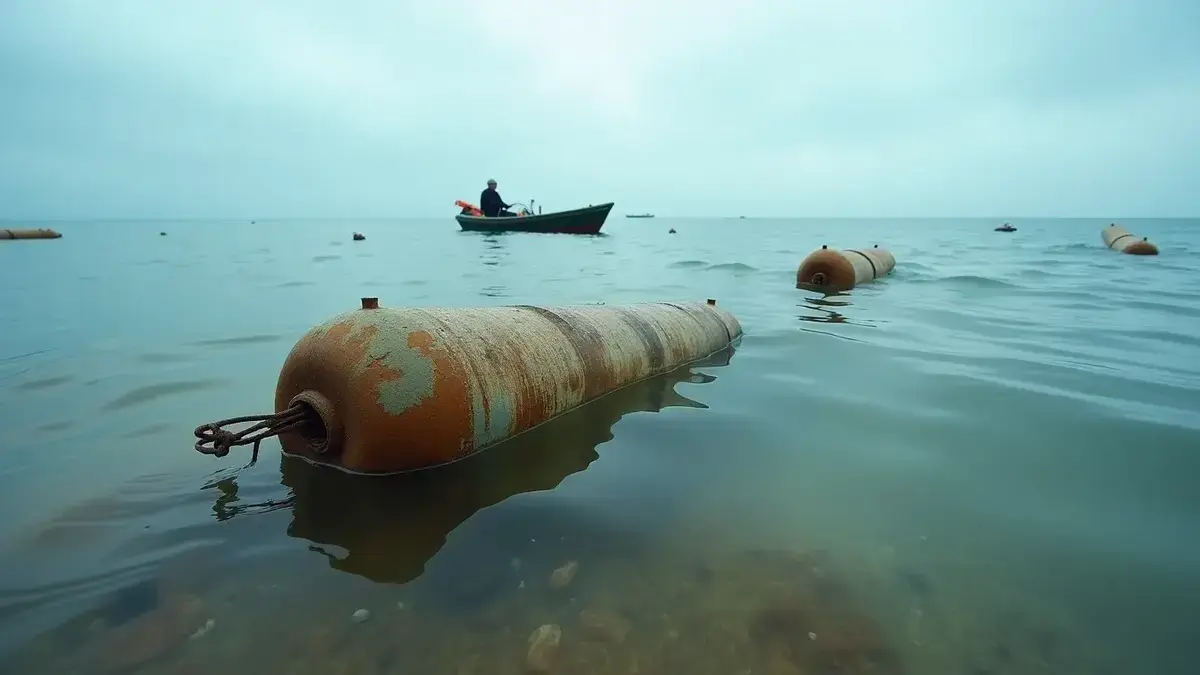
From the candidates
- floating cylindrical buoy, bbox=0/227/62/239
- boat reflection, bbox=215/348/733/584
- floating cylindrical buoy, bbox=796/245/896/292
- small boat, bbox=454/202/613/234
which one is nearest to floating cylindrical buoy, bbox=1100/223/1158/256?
floating cylindrical buoy, bbox=796/245/896/292

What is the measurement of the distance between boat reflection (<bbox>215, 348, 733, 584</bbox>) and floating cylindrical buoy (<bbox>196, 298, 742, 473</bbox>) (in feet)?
0.38

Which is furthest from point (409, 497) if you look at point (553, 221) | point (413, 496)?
point (553, 221)

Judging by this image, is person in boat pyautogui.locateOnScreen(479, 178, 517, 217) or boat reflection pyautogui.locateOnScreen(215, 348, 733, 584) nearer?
boat reflection pyautogui.locateOnScreen(215, 348, 733, 584)

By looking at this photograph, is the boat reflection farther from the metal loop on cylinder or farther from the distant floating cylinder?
the metal loop on cylinder

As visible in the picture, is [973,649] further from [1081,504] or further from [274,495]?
[274,495]

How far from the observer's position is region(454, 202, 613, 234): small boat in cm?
3459

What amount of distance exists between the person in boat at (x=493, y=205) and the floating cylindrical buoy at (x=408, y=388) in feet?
105

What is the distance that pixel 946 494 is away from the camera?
3375 millimetres

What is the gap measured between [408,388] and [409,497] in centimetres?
62

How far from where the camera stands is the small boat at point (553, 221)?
34594 millimetres

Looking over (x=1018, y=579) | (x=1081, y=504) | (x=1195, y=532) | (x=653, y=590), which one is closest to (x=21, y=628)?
(x=653, y=590)

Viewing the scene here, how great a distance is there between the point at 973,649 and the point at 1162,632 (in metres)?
0.78

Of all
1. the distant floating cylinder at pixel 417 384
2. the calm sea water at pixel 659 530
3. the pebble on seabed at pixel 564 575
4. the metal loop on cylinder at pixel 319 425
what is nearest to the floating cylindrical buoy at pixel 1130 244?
the calm sea water at pixel 659 530

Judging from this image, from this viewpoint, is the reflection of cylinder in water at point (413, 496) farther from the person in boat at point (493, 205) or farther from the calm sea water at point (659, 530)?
the person in boat at point (493, 205)
